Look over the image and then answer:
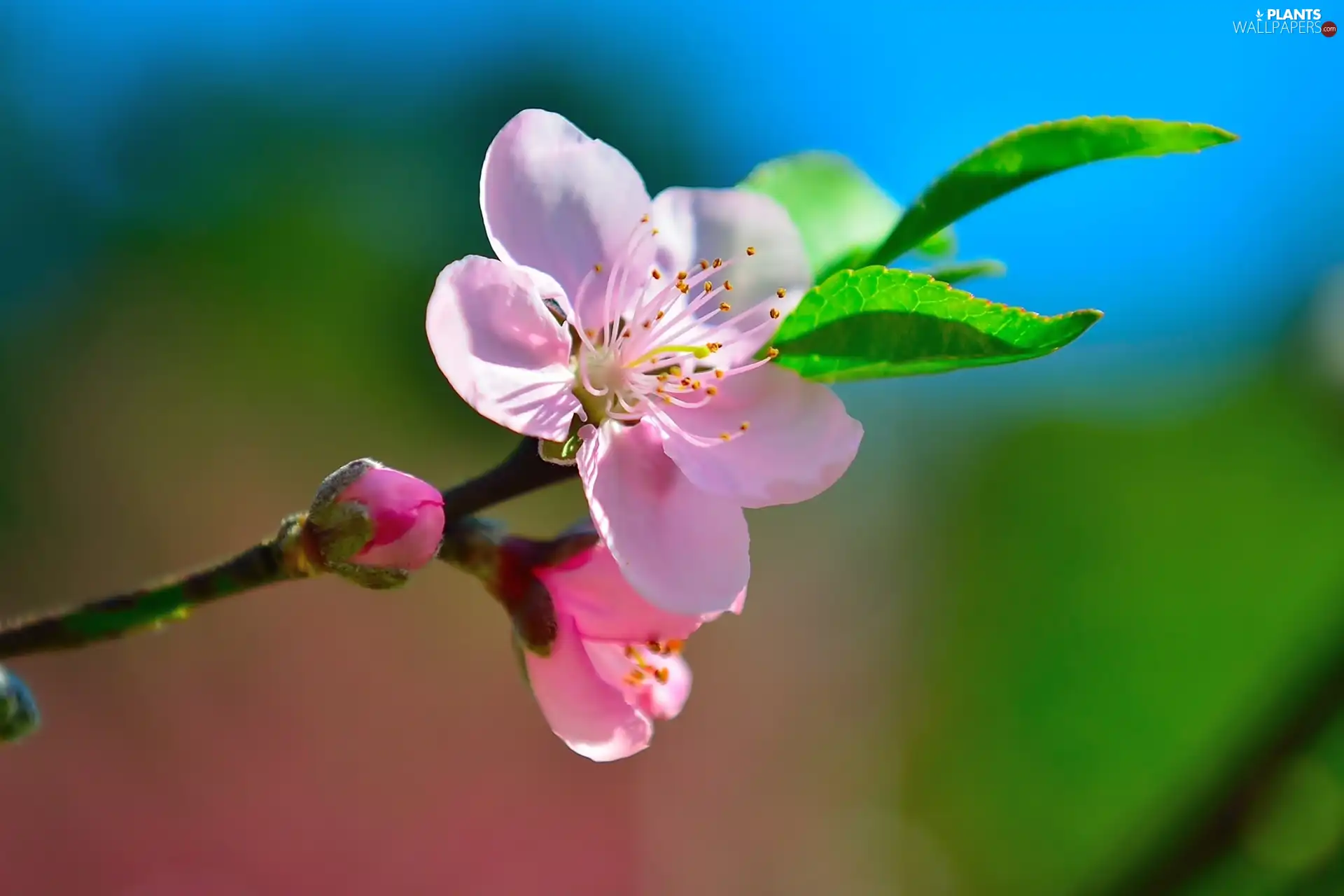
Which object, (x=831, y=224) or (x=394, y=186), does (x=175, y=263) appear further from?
(x=831, y=224)

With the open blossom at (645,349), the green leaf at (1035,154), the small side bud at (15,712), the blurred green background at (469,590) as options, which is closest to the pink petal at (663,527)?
the open blossom at (645,349)

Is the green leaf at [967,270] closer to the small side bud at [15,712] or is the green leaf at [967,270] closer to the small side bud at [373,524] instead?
the small side bud at [373,524]

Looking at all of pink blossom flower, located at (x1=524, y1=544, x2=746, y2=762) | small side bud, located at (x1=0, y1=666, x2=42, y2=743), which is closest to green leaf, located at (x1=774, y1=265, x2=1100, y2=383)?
pink blossom flower, located at (x1=524, y1=544, x2=746, y2=762)

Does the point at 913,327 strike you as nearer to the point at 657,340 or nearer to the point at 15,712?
the point at 657,340

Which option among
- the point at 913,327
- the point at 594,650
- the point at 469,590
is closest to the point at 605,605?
the point at 594,650

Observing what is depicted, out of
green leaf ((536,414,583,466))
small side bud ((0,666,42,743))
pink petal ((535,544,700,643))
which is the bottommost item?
small side bud ((0,666,42,743))

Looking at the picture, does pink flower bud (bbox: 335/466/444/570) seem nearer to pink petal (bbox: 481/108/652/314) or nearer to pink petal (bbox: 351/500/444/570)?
pink petal (bbox: 351/500/444/570)

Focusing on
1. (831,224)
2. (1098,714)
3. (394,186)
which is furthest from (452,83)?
(831,224)
